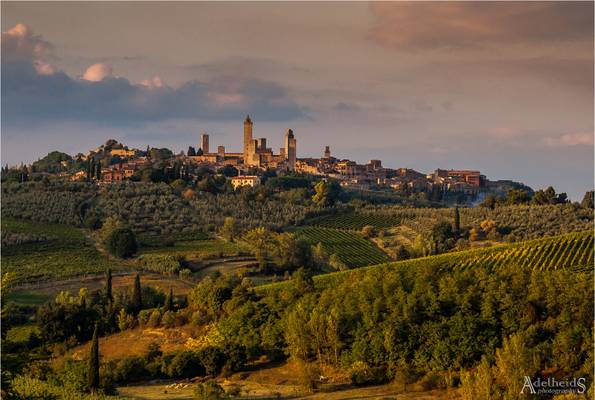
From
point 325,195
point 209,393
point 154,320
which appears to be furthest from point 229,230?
point 209,393

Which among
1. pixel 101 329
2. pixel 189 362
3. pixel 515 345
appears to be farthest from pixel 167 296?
pixel 515 345

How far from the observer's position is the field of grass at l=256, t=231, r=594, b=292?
3791cm

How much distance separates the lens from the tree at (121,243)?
55.9m

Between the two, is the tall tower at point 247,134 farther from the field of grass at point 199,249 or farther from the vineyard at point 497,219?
the field of grass at point 199,249

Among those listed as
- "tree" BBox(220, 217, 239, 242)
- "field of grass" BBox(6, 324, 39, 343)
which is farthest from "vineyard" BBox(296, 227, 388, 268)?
"field of grass" BBox(6, 324, 39, 343)

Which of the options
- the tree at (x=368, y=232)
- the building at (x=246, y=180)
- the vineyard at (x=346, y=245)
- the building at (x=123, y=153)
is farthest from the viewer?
the building at (x=123, y=153)

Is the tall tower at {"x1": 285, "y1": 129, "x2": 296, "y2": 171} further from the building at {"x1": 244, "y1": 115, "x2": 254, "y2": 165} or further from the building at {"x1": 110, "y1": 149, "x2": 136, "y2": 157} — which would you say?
the building at {"x1": 110, "y1": 149, "x2": 136, "y2": 157}

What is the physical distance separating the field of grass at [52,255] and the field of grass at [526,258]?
15.8 m

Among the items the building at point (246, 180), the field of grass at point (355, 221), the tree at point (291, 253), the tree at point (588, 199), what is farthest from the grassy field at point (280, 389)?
the building at point (246, 180)

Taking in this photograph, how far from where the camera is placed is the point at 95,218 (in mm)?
64750

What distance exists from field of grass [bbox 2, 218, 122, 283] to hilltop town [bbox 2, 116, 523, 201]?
143 ft

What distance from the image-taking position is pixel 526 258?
3919 cm

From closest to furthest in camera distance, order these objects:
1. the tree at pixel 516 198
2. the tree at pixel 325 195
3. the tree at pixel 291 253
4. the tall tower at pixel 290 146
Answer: the tree at pixel 291 253, the tree at pixel 516 198, the tree at pixel 325 195, the tall tower at pixel 290 146

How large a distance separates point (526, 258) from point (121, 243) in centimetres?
2903
